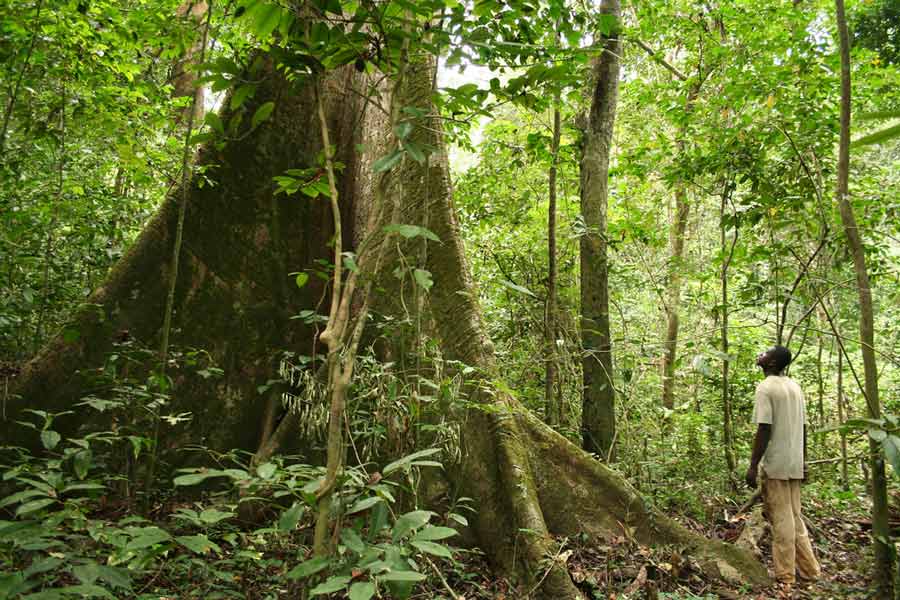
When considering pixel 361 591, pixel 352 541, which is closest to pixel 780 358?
pixel 352 541

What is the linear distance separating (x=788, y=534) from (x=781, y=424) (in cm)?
76

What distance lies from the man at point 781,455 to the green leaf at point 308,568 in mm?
3725

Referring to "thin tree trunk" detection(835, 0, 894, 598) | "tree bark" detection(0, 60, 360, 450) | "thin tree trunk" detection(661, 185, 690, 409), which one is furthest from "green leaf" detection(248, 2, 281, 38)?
"thin tree trunk" detection(661, 185, 690, 409)

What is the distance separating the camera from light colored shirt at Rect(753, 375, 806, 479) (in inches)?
167

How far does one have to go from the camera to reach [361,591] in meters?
1.28

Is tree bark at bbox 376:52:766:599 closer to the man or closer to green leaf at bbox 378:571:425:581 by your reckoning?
the man

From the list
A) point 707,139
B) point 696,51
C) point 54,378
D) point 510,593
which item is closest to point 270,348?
point 54,378

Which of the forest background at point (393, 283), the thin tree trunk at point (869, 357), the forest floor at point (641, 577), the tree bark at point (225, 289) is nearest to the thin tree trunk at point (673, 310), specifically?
the forest background at point (393, 283)

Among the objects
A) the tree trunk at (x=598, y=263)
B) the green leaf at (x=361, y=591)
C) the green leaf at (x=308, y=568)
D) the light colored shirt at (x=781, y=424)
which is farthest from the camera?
the tree trunk at (x=598, y=263)

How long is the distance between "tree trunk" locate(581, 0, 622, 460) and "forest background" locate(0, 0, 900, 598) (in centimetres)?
4

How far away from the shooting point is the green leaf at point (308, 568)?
4.66ft

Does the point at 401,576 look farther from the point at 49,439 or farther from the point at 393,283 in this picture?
the point at 393,283

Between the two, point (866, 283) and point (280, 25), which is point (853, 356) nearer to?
point (866, 283)

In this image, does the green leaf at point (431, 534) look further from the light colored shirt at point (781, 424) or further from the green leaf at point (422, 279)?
the light colored shirt at point (781, 424)
